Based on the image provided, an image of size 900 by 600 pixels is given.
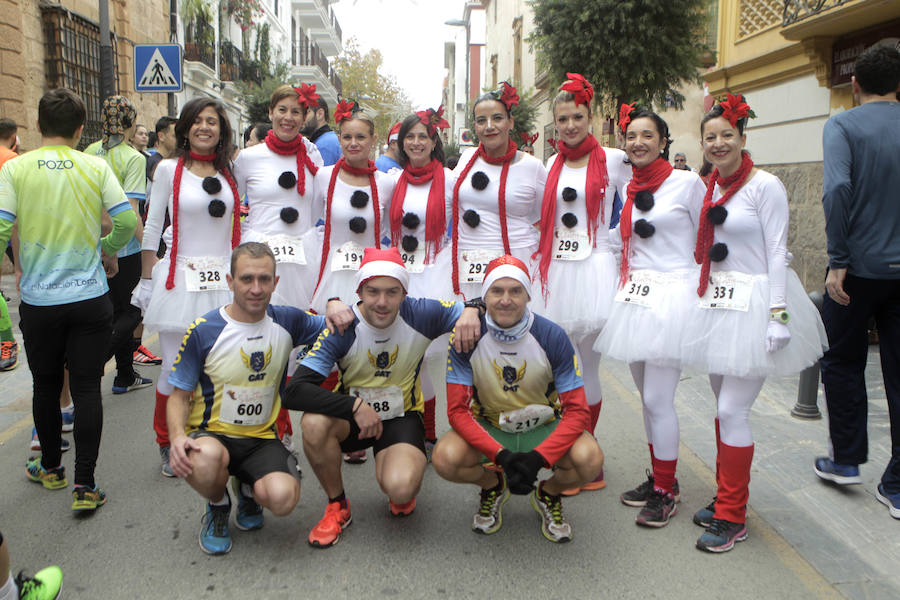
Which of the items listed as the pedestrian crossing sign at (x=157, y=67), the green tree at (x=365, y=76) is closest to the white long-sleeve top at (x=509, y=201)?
the pedestrian crossing sign at (x=157, y=67)

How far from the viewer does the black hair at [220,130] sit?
412 centimetres

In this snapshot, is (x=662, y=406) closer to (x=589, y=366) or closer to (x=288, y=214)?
(x=589, y=366)

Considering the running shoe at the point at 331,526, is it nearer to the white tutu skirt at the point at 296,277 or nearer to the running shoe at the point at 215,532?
the running shoe at the point at 215,532

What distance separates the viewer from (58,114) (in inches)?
146

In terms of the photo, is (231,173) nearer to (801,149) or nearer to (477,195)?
(477,195)

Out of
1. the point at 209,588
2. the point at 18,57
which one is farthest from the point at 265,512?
the point at 18,57

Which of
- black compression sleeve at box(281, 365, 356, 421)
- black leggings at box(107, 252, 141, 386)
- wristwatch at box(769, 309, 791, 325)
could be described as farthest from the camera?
black leggings at box(107, 252, 141, 386)

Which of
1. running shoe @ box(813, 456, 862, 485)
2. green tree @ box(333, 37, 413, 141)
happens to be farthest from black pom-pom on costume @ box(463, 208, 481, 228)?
green tree @ box(333, 37, 413, 141)

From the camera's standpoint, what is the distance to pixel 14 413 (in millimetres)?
5488

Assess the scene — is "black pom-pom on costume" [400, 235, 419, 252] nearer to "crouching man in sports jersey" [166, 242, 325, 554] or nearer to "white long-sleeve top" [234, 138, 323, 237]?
"white long-sleeve top" [234, 138, 323, 237]

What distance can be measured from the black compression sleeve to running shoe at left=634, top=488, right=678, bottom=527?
150 centimetres

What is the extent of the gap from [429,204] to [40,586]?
2.67 metres

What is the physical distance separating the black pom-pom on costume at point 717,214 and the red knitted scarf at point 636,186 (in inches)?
13.1

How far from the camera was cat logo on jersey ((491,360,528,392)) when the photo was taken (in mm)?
3582
